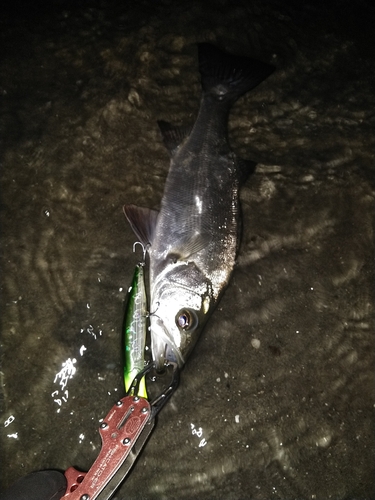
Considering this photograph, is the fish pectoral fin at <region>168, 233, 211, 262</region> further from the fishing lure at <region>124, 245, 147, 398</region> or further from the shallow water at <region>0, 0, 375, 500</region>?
the shallow water at <region>0, 0, 375, 500</region>

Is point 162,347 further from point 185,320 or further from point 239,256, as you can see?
point 239,256

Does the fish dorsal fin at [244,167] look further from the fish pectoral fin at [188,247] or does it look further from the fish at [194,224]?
the fish pectoral fin at [188,247]

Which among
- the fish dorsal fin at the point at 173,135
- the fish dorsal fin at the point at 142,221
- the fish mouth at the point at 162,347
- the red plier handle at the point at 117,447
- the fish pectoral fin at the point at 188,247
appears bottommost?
the red plier handle at the point at 117,447

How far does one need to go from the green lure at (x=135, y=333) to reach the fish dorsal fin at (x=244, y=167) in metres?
1.06

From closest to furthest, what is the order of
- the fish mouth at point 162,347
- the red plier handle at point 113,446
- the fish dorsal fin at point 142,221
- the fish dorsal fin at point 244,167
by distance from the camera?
the red plier handle at point 113,446 < the fish mouth at point 162,347 < the fish dorsal fin at point 142,221 < the fish dorsal fin at point 244,167

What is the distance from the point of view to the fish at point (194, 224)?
2.71 m

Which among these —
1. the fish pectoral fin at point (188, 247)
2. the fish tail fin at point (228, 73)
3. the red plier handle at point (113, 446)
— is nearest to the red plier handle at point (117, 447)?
the red plier handle at point (113, 446)

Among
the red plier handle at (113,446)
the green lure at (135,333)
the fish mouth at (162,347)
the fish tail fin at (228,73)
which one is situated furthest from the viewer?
the fish tail fin at (228,73)

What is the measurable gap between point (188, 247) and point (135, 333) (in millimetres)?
649

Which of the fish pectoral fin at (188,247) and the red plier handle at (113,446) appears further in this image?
the fish pectoral fin at (188,247)

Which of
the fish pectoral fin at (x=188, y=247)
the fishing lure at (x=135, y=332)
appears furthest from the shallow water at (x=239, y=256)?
the fish pectoral fin at (x=188, y=247)

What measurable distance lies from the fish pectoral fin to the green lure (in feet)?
0.97

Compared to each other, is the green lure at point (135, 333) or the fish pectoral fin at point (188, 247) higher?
the fish pectoral fin at point (188, 247)

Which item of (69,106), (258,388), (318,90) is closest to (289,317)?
(258,388)
